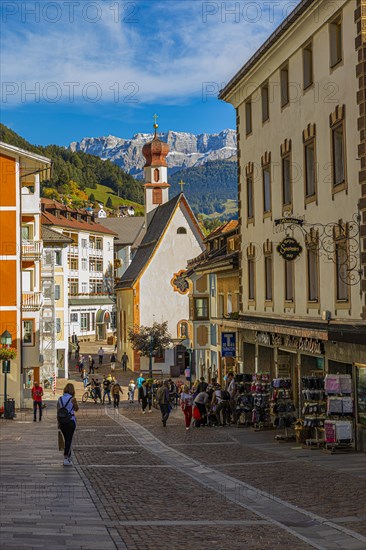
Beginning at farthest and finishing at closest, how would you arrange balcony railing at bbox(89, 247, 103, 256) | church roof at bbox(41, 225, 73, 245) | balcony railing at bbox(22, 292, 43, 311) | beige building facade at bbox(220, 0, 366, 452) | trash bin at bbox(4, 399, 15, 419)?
balcony railing at bbox(89, 247, 103, 256) < church roof at bbox(41, 225, 73, 245) < balcony railing at bbox(22, 292, 43, 311) < trash bin at bbox(4, 399, 15, 419) < beige building facade at bbox(220, 0, 366, 452)

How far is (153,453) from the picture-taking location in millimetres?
22859

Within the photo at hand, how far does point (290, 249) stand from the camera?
2653 centimetres

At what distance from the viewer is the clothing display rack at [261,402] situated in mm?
28891

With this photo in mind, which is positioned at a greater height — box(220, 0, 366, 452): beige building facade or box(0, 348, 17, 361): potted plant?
box(220, 0, 366, 452): beige building facade

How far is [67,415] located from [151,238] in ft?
222

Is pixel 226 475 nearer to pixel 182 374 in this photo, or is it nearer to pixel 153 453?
pixel 153 453

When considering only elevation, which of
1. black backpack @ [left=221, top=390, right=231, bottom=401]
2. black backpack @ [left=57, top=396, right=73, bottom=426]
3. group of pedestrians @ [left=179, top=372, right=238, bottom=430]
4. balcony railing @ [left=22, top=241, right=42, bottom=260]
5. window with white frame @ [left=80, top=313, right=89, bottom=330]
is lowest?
group of pedestrians @ [left=179, top=372, right=238, bottom=430]

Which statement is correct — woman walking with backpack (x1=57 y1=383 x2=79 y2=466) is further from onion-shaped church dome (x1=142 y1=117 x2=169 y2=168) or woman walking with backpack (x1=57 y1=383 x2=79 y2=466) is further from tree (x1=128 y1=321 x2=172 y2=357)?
onion-shaped church dome (x1=142 y1=117 x2=169 y2=168)

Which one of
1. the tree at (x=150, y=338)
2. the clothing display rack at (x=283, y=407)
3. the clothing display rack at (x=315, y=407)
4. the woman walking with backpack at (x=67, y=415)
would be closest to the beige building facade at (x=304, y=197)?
the clothing display rack at (x=283, y=407)

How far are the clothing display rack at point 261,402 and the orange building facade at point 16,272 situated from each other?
64.5 feet

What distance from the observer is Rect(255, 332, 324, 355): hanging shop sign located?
80.6ft

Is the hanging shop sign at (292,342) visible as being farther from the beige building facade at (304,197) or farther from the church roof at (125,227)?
the church roof at (125,227)

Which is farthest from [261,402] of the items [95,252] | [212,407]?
[95,252]

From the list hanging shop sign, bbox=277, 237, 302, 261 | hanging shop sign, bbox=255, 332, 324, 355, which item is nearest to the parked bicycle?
hanging shop sign, bbox=255, 332, 324, 355
